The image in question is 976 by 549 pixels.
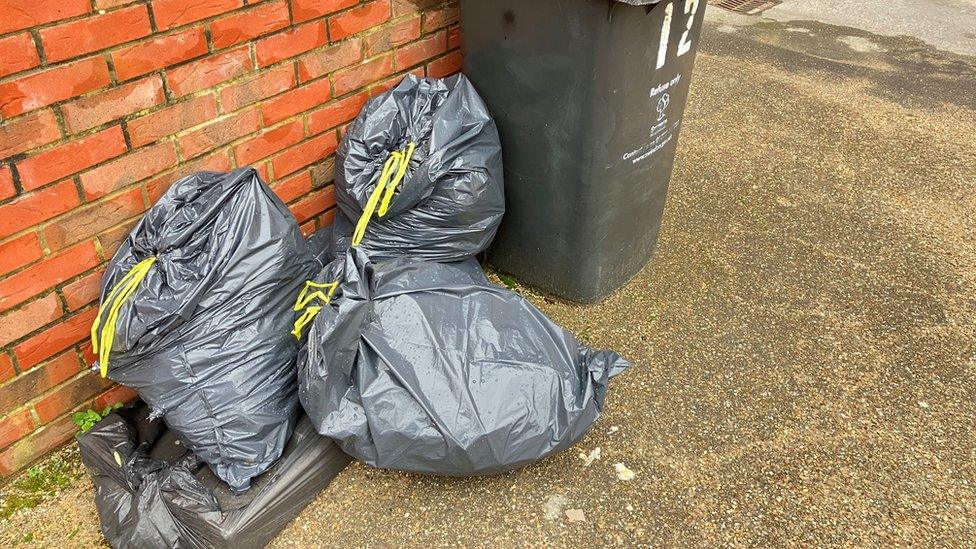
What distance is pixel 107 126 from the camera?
1.92m

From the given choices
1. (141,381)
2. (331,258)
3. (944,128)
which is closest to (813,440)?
(331,258)

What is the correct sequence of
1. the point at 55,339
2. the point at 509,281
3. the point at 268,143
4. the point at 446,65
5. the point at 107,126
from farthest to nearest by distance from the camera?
the point at 509,281
the point at 446,65
the point at 268,143
the point at 55,339
the point at 107,126

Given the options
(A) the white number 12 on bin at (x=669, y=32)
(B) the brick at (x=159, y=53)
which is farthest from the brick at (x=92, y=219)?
(A) the white number 12 on bin at (x=669, y=32)

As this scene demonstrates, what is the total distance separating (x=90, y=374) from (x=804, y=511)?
2091 millimetres

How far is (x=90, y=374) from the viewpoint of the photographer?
214cm

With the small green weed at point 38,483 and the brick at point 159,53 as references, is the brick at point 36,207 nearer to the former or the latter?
the brick at point 159,53

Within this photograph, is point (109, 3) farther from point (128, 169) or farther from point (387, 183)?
A: point (387, 183)

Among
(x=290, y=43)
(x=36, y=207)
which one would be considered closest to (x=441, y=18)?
(x=290, y=43)

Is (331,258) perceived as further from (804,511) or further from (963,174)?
(963,174)

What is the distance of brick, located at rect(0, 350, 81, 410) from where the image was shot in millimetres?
1972

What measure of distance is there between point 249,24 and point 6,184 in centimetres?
78

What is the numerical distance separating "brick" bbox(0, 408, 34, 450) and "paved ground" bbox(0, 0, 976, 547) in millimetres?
210

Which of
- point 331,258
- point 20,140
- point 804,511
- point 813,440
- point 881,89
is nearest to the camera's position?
point 20,140

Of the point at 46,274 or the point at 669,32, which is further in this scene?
the point at 669,32
